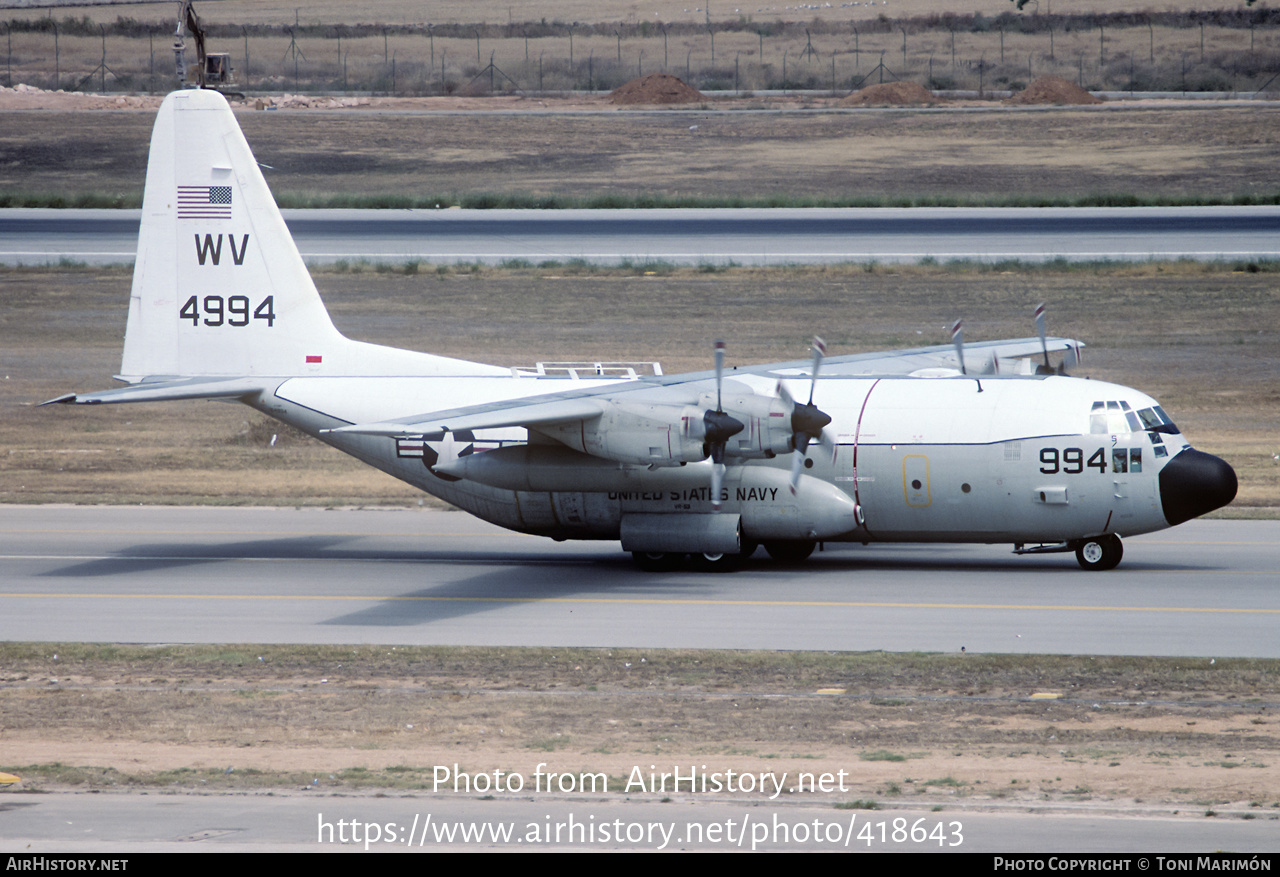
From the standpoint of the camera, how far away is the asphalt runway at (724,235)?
59906mm

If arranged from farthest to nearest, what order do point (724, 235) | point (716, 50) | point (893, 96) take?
point (716, 50), point (893, 96), point (724, 235)

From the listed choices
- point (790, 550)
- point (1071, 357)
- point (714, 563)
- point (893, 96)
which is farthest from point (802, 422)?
point (893, 96)

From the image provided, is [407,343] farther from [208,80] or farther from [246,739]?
[208,80]

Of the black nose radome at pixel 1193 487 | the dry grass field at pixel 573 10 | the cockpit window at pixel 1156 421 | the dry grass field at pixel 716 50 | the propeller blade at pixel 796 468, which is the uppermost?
the dry grass field at pixel 573 10

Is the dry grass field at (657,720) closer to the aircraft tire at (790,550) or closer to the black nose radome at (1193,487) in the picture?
the black nose radome at (1193,487)

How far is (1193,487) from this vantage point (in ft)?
78.6

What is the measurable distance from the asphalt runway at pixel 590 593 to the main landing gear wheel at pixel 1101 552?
314mm

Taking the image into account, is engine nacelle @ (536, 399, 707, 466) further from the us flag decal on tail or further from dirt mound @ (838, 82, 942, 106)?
dirt mound @ (838, 82, 942, 106)

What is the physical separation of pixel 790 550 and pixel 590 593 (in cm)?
445

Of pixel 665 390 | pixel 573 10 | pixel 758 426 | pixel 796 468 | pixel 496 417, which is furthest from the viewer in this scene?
pixel 573 10

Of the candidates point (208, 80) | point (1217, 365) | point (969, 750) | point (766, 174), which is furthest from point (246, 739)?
point (208, 80)

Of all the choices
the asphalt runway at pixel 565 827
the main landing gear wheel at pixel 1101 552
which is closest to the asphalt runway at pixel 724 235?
the main landing gear wheel at pixel 1101 552

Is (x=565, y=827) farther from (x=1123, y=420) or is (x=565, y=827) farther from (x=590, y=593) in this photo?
(x=1123, y=420)
